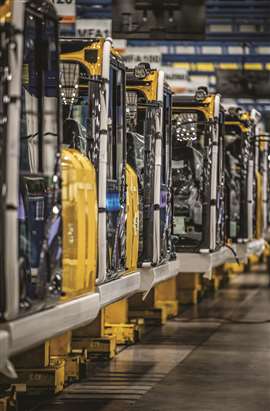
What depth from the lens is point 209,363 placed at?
14398 mm

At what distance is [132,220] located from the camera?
12.4m

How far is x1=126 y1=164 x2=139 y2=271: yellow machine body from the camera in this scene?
12211 mm

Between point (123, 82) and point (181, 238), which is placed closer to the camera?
point (123, 82)

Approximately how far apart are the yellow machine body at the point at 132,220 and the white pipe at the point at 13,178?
189 inches

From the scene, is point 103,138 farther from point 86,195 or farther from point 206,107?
point 206,107

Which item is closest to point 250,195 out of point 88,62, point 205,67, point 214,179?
point 214,179

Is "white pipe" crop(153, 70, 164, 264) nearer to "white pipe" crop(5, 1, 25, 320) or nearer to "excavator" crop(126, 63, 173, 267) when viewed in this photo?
"excavator" crop(126, 63, 173, 267)

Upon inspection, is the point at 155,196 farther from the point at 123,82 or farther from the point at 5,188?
the point at 5,188

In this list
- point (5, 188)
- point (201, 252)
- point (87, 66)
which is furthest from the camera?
point (201, 252)

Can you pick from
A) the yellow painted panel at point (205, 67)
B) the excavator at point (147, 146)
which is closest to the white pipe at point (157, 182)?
the excavator at point (147, 146)

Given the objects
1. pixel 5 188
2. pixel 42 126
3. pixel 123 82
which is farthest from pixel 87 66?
pixel 5 188

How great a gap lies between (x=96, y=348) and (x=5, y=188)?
7.42m

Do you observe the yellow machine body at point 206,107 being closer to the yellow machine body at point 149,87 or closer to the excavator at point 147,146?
the excavator at point 147,146

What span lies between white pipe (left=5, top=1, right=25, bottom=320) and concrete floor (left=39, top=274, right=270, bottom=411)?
4.03 metres
